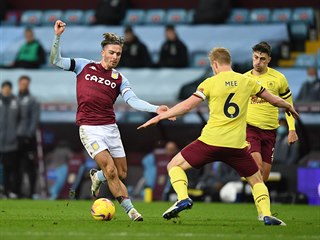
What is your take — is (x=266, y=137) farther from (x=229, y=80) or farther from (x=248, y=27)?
(x=248, y=27)

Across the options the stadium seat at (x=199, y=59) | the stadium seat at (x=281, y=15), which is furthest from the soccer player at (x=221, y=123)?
the stadium seat at (x=281, y=15)

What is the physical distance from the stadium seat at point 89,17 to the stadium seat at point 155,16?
1626mm

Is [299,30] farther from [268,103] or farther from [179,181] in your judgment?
[179,181]

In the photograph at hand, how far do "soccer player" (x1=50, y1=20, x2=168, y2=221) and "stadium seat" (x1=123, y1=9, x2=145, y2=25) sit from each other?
1574 cm

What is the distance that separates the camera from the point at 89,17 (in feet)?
99.5

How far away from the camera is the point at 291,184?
21188 mm

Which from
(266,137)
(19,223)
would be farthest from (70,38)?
(19,223)

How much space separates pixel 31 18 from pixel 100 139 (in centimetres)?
1844

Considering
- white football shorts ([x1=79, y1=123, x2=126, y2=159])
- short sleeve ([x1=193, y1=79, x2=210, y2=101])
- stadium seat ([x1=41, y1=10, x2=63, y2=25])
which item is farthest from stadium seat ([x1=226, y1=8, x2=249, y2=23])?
short sleeve ([x1=193, y1=79, x2=210, y2=101])

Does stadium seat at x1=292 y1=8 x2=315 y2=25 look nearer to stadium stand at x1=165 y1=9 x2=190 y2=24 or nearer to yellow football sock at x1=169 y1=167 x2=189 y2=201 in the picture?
stadium stand at x1=165 y1=9 x2=190 y2=24

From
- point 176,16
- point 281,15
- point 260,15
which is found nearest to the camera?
point 281,15

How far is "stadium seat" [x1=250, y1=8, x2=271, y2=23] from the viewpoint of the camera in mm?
27406

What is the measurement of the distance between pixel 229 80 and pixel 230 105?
29 centimetres

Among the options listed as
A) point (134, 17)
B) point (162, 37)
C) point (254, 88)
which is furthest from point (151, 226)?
point (134, 17)
